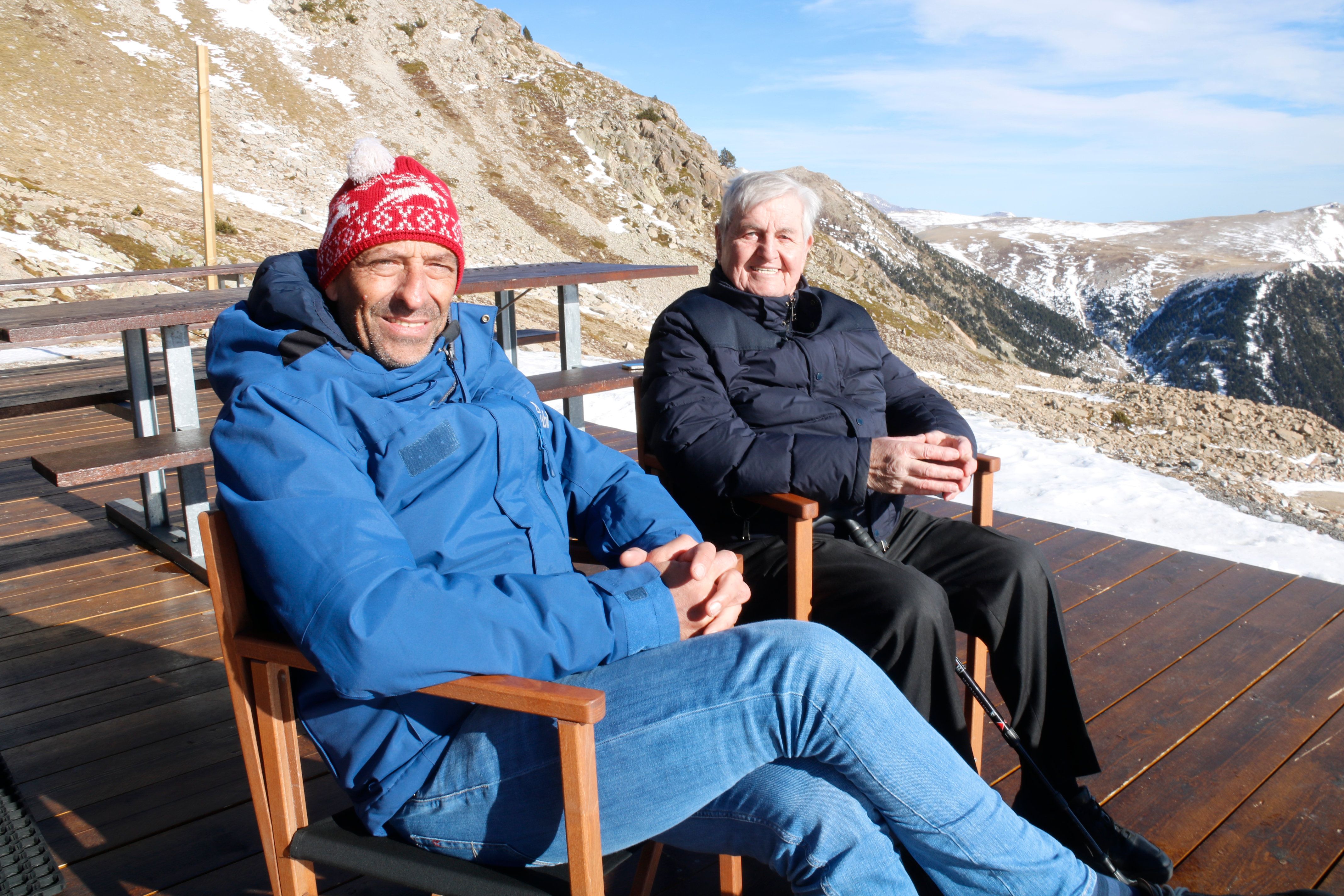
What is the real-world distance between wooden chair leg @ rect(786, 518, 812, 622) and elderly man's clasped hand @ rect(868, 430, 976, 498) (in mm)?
285

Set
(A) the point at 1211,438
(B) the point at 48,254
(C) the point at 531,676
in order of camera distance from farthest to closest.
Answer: (B) the point at 48,254, (A) the point at 1211,438, (C) the point at 531,676

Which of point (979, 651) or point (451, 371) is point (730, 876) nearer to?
point (979, 651)

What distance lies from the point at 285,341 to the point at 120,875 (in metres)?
1.10

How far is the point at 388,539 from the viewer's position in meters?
1.23

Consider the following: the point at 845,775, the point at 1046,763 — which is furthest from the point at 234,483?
the point at 1046,763

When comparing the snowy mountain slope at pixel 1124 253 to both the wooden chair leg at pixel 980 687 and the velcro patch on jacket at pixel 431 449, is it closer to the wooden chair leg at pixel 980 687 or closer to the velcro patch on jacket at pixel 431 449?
the wooden chair leg at pixel 980 687

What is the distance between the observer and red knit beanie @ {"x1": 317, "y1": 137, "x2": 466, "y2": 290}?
4.91 feet

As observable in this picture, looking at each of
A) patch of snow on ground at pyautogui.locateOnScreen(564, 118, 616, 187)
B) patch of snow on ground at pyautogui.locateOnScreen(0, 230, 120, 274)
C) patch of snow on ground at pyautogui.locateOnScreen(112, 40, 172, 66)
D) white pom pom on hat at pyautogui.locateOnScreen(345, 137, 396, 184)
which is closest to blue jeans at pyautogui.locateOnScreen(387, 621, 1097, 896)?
white pom pom on hat at pyautogui.locateOnScreen(345, 137, 396, 184)

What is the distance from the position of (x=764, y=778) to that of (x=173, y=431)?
2906 mm

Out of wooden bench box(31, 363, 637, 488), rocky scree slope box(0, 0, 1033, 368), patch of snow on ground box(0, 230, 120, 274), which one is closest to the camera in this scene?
wooden bench box(31, 363, 637, 488)

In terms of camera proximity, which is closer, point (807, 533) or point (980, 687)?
point (807, 533)

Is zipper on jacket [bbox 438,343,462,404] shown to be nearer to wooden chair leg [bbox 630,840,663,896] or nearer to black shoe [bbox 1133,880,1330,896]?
wooden chair leg [bbox 630,840,663,896]

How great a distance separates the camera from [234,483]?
1202mm

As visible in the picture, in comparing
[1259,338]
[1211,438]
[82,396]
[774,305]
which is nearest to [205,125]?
[82,396]
